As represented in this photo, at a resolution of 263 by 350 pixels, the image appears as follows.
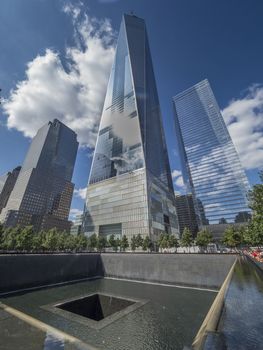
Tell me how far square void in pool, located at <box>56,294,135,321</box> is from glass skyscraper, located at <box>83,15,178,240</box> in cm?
5178

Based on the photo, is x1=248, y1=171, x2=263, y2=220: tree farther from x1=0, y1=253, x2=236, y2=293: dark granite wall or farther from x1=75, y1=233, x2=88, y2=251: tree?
x1=75, y1=233, x2=88, y2=251: tree

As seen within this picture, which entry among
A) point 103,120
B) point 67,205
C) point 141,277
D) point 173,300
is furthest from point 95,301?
point 67,205

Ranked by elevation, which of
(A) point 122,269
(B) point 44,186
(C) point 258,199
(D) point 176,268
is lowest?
(A) point 122,269

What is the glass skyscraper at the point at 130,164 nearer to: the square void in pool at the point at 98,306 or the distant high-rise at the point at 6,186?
the square void in pool at the point at 98,306

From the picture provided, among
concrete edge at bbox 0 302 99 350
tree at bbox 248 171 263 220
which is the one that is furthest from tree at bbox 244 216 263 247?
concrete edge at bbox 0 302 99 350

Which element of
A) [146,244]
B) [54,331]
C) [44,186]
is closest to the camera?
[54,331]

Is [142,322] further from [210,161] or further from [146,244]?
[210,161]

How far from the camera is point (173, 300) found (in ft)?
61.7

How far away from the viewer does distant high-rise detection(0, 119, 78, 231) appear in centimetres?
14962

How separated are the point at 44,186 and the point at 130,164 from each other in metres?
115

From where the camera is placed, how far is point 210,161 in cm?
13862

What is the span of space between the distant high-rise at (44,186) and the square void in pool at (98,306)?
14571 cm

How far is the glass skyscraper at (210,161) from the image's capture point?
120m

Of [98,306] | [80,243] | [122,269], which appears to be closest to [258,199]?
[98,306]
